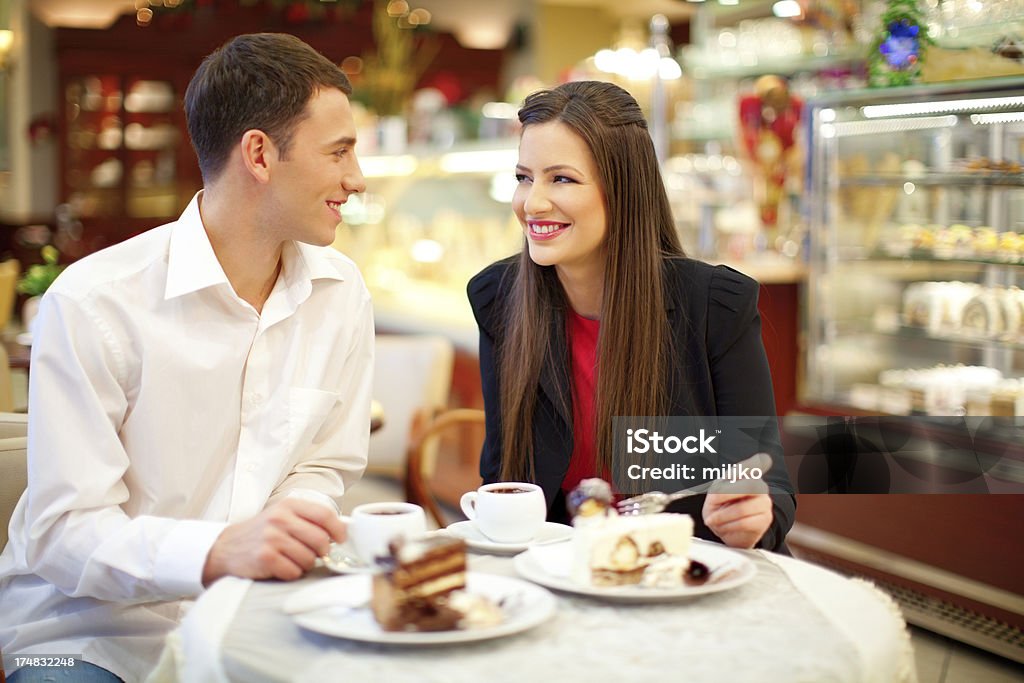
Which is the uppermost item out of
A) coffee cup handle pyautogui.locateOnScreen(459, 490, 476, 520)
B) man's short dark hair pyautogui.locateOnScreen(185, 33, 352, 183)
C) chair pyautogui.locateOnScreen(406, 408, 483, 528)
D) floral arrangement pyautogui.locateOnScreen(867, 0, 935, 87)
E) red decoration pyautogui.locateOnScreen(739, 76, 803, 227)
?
floral arrangement pyautogui.locateOnScreen(867, 0, 935, 87)

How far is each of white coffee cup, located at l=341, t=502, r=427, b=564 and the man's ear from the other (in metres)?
0.73

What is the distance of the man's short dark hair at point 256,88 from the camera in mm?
1918

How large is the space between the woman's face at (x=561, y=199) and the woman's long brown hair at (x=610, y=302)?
0.8 inches

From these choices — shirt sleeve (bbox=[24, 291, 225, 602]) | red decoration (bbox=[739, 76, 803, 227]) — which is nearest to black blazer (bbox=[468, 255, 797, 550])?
shirt sleeve (bbox=[24, 291, 225, 602])

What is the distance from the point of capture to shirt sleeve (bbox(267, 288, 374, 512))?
199 centimetres

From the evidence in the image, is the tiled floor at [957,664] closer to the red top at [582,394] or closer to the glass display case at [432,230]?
the red top at [582,394]

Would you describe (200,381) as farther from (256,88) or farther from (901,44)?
(901,44)

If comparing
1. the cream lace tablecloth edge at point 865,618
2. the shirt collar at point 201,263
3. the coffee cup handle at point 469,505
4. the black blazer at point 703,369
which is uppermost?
the shirt collar at point 201,263

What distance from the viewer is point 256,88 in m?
1.92

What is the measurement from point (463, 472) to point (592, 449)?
11.8 feet

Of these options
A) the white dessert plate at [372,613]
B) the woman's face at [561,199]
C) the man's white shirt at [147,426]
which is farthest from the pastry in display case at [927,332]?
the white dessert plate at [372,613]

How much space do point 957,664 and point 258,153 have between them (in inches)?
106

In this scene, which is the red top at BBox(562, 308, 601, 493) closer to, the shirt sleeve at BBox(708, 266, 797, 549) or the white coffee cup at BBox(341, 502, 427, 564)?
the shirt sleeve at BBox(708, 266, 797, 549)

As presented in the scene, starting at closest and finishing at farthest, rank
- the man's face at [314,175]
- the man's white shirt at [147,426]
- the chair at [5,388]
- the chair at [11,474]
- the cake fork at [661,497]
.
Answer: the cake fork at [661,497] < the man's white shirt at [147,426] < the man's face at [314,175] < the chair at [11,474] < the chair at [5,388]
